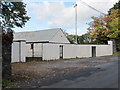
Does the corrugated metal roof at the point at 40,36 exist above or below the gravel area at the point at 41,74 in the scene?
above

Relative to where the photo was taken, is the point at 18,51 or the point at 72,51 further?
the point at 72,51

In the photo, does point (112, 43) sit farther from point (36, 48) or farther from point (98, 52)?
point (36, 48)

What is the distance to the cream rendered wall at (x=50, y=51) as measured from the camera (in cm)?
1997

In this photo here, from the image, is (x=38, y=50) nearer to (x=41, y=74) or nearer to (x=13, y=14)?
(x=13, y=14)

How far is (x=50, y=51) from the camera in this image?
20516mm

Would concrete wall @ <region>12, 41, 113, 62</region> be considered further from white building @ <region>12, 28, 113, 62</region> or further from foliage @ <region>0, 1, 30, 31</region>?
foliage @ <region>0, 1, 30, 31</region>

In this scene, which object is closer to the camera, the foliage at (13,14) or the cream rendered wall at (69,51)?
the foliage at (13,14)

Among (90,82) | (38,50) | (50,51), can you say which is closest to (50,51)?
(50,51)

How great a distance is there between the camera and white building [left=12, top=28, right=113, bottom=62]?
Result: 1825 centimetres

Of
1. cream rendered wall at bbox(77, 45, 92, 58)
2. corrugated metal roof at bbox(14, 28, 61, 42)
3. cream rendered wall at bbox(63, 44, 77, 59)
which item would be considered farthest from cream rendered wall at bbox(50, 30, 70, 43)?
cream rendered wall at bbox(63, 44, 77, 59)

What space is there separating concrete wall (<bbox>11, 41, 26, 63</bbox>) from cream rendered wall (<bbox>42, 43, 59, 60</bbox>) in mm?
2492

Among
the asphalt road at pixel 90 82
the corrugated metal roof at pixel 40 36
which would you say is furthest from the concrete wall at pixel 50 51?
the asphalt road at pixel 90 82

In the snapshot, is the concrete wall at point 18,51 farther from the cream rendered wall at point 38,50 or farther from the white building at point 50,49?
the cream rendered wall at point 38,50

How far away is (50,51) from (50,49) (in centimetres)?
23
